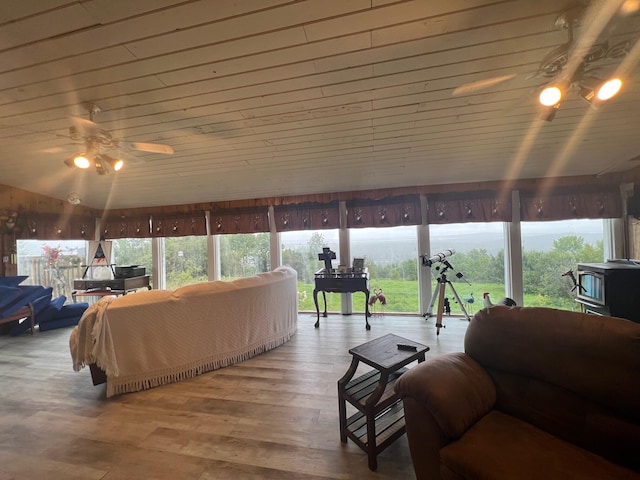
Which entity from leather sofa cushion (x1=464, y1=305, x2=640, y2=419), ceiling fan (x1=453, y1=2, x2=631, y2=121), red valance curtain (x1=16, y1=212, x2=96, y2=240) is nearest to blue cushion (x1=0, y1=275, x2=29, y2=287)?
red valance curtain (x1=16, y1=212, x2=96, y2=240)

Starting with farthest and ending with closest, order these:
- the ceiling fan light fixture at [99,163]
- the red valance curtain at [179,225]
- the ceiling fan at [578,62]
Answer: the red valance curtain at [179,225] < the ceiling fan light fixture at [99,163] < the ceiling fan at [578,62]

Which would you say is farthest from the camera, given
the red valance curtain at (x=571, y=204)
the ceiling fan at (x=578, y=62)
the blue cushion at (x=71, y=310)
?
the blue cushion at (x=71, y=310)

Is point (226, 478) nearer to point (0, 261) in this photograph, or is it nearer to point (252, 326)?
point (252, 326)

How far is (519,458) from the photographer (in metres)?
1.04

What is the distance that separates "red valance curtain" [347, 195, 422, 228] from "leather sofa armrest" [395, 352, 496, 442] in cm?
307

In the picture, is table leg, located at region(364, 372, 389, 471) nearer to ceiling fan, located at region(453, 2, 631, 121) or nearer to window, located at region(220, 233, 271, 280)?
ceiling fan, located at region(453, 2, 631, 121)

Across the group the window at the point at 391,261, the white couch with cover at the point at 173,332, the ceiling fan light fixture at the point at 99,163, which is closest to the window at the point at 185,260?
the white couch with cover at the point at 173,332

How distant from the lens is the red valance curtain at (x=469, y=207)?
4020mm

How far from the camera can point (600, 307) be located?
115 inches

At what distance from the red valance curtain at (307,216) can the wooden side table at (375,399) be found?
2848mm

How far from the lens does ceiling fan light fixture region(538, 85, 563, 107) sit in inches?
61.5

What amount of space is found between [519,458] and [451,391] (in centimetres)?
30

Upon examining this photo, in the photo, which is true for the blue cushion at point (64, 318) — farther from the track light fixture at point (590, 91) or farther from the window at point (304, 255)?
the track light fixture at point (590, 91)

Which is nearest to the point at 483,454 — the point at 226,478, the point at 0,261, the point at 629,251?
the point at 226,478
